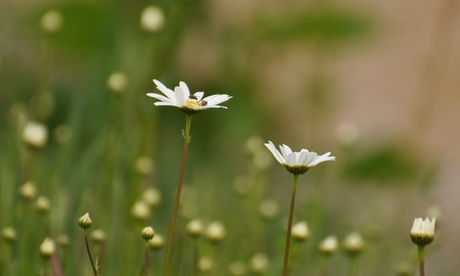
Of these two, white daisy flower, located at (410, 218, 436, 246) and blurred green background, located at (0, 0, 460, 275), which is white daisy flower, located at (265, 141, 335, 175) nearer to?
white daisy flower, located at (410, 218, 436, 246)

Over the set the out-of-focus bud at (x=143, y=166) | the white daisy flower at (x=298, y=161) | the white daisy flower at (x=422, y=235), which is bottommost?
the white daisy flower at (x=422, y=235)

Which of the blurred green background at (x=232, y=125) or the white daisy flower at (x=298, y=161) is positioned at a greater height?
the blurred green background at (x=232, y=125)

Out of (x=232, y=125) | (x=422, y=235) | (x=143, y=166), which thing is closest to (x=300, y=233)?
(x=422, y=235)

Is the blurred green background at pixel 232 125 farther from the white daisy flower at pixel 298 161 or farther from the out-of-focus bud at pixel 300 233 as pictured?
the white daisy flower at pixel 298 161

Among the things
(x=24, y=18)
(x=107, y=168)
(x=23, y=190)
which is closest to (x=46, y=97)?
(x=107, y=168)

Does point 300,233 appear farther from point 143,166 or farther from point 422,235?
point 143,166

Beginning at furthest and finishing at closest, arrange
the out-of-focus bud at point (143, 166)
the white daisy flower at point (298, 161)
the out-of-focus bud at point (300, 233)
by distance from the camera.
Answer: the out-of-focus bud at point (143, 166)
the out-of-focus bud at point (300, 233)
the white daisy flower at point (298, 161)

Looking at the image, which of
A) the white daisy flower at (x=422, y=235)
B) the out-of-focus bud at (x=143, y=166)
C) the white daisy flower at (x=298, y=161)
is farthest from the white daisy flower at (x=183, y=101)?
the out-of-focus bud at (x=143, y=166)

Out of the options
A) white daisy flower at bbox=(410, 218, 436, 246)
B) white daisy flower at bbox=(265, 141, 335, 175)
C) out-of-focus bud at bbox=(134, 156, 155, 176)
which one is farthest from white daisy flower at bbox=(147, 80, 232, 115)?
out-of-focus bud at bbox=(134, 156, 155, 176)
